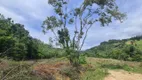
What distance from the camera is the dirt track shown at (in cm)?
1656

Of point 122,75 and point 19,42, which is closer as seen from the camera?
Result: point 122,75

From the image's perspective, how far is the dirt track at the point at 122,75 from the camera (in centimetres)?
1656

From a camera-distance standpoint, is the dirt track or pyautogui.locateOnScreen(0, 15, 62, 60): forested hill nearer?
the dirt track

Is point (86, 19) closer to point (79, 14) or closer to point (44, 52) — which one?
point (79, 14)

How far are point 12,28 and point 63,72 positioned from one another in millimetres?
14391

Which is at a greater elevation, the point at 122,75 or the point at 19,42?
the point at 19,42

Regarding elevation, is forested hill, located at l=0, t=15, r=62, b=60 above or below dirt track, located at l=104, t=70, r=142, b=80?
above

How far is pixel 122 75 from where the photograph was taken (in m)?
17.4

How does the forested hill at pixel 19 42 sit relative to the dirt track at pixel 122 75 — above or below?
above

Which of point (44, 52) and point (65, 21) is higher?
point (65, 21)

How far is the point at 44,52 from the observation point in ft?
81.8

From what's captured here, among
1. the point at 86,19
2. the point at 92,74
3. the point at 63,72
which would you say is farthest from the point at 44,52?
the point at 63,72

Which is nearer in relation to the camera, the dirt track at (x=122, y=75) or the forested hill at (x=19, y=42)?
the dirt track at (x=122, y=75)

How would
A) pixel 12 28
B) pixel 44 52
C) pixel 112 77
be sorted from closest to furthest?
1. pixel 112 77
2. pixel 44 52
3. pixel 12 28
